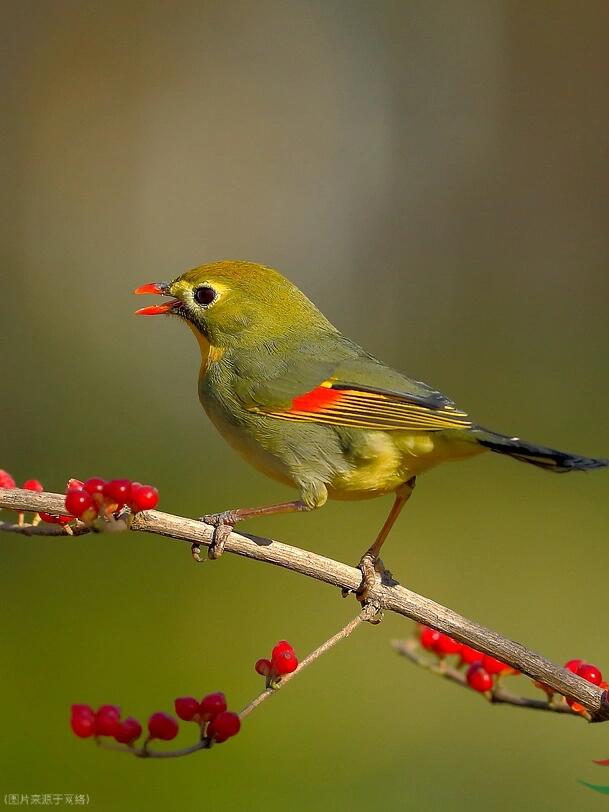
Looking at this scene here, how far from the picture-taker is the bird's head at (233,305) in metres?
3.37

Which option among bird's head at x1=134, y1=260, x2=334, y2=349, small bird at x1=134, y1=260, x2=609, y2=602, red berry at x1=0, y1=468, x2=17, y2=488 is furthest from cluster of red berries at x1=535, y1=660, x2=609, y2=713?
bird's head at x1=134, y1=260, x2=334, y2=349

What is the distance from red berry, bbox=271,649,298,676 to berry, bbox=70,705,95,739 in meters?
0.42

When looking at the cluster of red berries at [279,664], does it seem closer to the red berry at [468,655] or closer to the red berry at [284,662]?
the red berry at [284,662]

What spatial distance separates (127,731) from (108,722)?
0.15ft

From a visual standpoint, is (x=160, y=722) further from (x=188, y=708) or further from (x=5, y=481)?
(x=5, y=481)

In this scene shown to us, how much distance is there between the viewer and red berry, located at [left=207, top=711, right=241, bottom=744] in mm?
2123

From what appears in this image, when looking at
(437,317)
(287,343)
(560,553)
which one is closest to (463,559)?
(560,553)

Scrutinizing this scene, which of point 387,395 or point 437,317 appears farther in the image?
point 437,317

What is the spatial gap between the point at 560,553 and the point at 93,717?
4.70 metres

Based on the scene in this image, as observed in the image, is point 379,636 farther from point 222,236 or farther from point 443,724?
point 222,236

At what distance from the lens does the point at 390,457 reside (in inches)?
116

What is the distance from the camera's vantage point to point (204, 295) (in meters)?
3.41

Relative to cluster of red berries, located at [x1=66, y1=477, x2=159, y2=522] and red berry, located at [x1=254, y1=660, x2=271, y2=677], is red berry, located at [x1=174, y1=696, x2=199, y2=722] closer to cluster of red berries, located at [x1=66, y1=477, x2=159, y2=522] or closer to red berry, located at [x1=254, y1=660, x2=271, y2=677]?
red berry, located at [x1=254, y1=660, x2=271, y2=677]

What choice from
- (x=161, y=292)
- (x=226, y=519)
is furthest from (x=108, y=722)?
(x=161, y=292)
